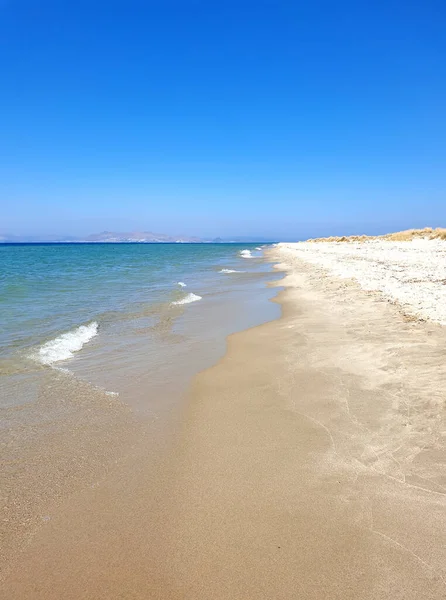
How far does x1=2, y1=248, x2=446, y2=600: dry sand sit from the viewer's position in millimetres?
2566

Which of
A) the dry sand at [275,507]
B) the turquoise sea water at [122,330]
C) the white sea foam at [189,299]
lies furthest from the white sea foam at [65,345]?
A: the white sea foam at [189,299]

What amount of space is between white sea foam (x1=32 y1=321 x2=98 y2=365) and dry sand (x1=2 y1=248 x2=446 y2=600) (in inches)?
138

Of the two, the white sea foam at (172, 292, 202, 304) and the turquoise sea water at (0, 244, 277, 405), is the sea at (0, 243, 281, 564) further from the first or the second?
the white sea foam at (172, 292, 202, 304)

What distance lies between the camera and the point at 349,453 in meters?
4.01

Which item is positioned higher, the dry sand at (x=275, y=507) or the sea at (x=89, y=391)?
the dry sand at (x=275, y=507)

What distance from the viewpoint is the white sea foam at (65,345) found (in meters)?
7.86

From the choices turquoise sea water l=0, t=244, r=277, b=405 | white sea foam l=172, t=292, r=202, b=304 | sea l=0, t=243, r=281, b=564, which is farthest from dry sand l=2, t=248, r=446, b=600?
white sea foam l=172, t=292, r=202, b=304

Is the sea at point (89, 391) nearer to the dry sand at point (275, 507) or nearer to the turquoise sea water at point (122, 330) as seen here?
the turquoise sea water at point (122, 330)

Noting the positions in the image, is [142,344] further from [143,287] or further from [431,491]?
[143,287]

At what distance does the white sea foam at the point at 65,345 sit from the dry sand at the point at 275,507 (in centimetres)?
351

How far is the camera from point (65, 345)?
8.74 meters

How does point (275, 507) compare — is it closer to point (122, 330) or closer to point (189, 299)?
point (122, 330)

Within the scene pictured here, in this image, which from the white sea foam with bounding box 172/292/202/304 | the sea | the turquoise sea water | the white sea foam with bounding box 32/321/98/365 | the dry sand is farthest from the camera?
the white sea foam with bounding box 172/292/202/304

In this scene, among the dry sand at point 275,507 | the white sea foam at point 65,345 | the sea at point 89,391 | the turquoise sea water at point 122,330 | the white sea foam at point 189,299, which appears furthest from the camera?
the white sea foam at point 189,299
